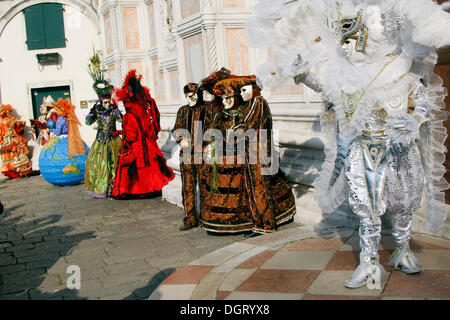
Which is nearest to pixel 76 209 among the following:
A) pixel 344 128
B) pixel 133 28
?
pixel 133 28

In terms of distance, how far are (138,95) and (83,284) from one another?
3931mm

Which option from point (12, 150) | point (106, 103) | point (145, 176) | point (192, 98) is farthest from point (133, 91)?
point (12, 150)

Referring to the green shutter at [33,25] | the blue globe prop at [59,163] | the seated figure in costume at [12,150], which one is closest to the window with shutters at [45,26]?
the green shutter at [33,25]

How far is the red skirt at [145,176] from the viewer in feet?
27.0

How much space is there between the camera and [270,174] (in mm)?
5523

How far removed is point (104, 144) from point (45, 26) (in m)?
7.35

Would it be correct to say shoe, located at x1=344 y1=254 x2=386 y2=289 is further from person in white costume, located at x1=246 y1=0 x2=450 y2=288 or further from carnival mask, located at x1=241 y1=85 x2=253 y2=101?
carnival mask, located at x1=241 y1=85 x2=253 y2=101

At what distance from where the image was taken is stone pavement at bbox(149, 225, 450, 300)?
3422 millimetres

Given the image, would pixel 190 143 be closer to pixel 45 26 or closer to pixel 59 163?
pixel 59 163

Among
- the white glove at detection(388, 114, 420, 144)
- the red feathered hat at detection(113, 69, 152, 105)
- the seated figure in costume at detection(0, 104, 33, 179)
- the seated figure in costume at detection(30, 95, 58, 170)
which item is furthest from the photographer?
the seated figure in costume at detection(0, 104, 33, 179)

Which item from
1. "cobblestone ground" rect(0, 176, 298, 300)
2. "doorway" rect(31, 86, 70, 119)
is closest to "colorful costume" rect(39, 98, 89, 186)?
"cobblestone ground" rect(0, 176, 298, 300)

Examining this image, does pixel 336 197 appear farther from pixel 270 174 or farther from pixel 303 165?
pixel 303 165

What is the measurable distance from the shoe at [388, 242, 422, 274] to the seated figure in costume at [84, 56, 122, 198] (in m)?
6.03

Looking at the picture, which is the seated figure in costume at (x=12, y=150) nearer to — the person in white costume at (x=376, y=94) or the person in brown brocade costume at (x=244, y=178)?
the person in brown brocade costume at (x=244, y=178)
